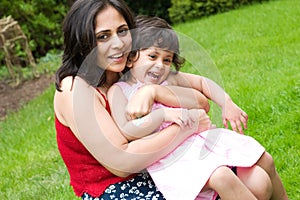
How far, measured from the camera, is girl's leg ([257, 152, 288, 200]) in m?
2.47

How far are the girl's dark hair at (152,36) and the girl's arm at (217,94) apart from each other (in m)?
0.13

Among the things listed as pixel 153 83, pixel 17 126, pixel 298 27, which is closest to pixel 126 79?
pixel 153 83

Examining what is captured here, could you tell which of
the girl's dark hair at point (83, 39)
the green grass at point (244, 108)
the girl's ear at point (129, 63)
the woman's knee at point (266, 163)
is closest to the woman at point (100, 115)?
the girl's dark hair at point (83, 39)

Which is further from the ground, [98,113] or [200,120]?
[98,113]

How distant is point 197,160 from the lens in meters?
2.32

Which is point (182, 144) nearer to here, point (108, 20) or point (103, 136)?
point (103, 136)

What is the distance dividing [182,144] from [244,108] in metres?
2.15

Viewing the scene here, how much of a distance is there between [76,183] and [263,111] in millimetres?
2209

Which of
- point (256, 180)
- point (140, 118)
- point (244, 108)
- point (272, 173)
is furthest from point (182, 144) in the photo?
point (244, 108)

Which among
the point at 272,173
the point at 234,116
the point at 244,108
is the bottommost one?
the point at 244,108

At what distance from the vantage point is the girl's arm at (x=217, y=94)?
2.62m

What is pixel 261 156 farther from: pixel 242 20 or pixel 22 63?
pixel 22 63

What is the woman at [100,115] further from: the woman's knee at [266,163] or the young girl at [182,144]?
the woman's knee at [266,163]

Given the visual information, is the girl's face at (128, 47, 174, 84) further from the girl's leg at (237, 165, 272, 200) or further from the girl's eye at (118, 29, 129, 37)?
the girl's leg at (237, 165, 272, 200)
